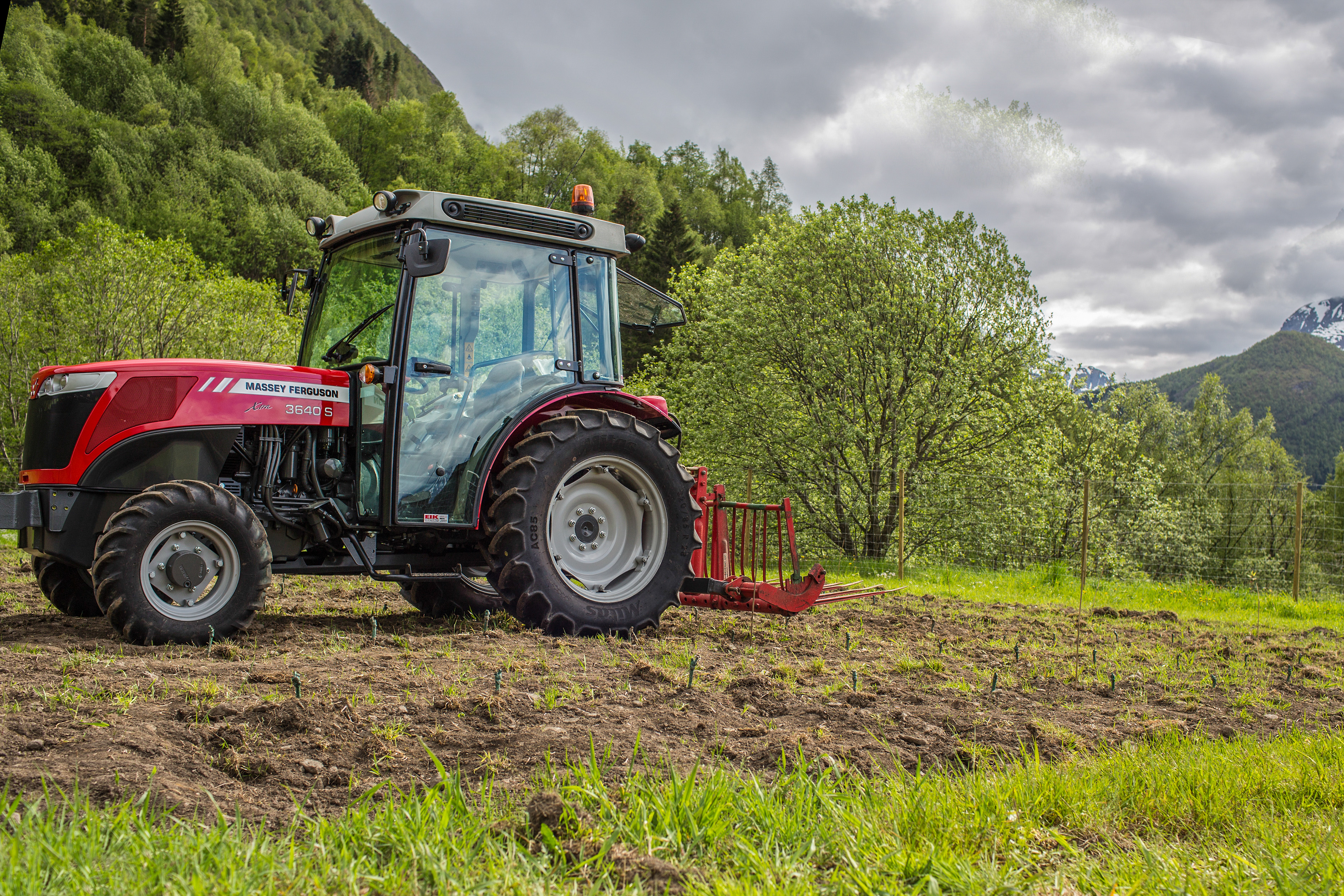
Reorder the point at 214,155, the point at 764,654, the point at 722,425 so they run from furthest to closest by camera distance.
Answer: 1. the point at 214,155
2. the point at 722,425
3. the point at 764,654

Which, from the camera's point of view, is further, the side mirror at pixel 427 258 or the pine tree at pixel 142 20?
the pine tree at pixel 142 20

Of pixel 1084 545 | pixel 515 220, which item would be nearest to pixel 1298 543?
pixel 1084 545

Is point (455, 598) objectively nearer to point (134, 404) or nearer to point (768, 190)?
point (134, 404)

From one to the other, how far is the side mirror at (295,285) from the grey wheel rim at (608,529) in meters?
2.19

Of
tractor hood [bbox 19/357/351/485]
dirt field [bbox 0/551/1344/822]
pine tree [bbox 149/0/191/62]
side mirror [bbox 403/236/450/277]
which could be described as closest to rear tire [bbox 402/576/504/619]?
dirt field [bbox 0/551/1344/822]

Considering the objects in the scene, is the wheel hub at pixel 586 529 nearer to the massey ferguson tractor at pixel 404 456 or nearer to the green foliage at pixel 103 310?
the massey ferguson tractor at pixel 404 456

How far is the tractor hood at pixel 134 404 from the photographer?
15.0ft

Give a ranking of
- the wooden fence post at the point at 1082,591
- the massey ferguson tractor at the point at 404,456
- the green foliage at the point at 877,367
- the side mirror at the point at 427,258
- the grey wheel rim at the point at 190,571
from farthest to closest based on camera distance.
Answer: the green foliage at the point at 877,367, the wooden fence post at the point at 1082,591, the side mirror at the point at 427,258, the massey ferguson tractor at the point at 404,456, the grey wheel rim at the point at 190,571

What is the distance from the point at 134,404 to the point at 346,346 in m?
1.29

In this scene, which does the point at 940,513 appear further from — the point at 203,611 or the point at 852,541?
the point at 203,611

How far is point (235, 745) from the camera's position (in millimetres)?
2795

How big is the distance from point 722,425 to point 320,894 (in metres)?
15.8

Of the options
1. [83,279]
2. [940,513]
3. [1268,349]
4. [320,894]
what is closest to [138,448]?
[320,894]

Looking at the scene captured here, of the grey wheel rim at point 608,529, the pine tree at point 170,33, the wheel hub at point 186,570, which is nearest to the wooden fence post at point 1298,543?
the grey wheel rim at point 608,529
